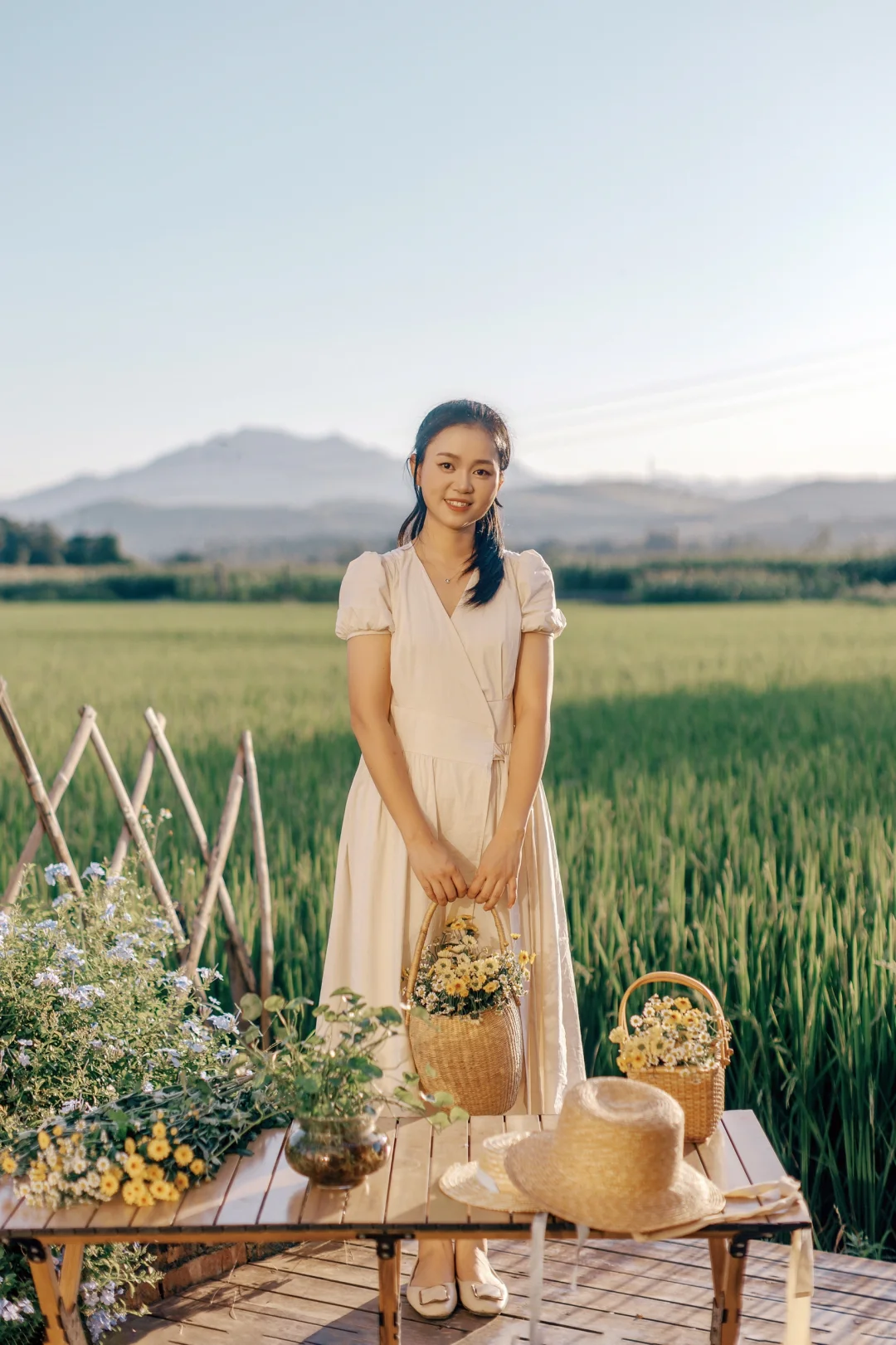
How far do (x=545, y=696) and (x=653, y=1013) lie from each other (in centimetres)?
76

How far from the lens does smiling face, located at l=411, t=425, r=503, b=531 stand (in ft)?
8.49

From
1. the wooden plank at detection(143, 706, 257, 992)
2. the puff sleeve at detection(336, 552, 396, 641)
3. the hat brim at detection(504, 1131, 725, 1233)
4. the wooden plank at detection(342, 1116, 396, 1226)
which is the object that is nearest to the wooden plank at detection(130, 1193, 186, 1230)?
the wooden plank at detection(342, 1116, 396, 1226)

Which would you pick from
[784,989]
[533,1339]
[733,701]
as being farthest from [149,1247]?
[733,701]

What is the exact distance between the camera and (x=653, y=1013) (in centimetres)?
225

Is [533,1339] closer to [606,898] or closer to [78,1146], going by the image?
[78,1146]

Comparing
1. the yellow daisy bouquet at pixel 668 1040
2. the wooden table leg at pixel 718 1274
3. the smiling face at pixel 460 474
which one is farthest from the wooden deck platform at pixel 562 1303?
the smiling face at pixel 460 474

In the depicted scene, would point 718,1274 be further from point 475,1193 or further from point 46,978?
point 46,978

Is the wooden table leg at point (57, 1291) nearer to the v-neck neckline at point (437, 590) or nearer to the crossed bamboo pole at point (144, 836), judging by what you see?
the crossed bamboo pole at point (144, 836)

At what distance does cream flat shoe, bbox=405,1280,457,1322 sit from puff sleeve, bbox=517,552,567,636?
1.40 metres

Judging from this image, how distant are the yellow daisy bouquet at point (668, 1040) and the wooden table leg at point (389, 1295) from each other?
495 millimetres

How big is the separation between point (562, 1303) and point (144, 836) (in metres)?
2.01

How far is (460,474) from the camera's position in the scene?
261 centimetres

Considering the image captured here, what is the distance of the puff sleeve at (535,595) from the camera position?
2748 mm

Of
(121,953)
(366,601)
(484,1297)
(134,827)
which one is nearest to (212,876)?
(134,827)
